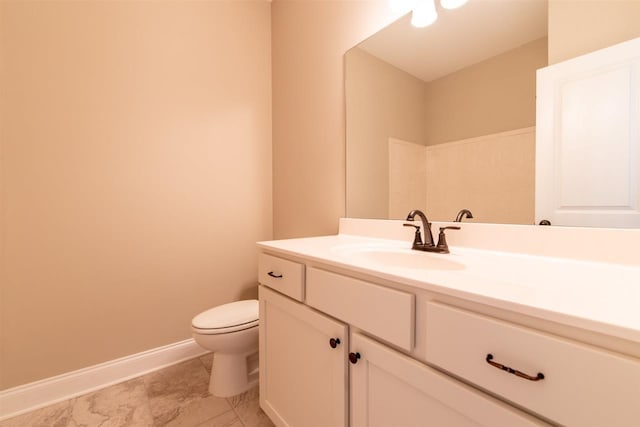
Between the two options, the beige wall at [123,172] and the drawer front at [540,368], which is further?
the beige wall at [123,172]

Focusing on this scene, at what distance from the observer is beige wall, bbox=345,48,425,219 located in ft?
3.91

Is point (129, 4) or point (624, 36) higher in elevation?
point (129, 4)

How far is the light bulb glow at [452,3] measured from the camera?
3.35 feet

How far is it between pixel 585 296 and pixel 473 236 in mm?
520

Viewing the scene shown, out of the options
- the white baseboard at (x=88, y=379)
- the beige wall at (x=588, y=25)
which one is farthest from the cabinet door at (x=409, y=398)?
the white baseboard at (x=88, y=379)

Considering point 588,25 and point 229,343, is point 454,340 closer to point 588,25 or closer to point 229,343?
point 588,25

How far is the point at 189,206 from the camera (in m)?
1.69

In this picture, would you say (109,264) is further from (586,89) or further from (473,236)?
→ (586,89)

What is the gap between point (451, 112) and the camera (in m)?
1.07

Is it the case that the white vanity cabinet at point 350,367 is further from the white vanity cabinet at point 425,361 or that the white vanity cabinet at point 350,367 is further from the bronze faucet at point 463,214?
the bronze faucet at point 463,214

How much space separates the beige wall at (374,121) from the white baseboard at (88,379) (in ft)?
4.60

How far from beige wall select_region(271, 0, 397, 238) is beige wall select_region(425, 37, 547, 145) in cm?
48

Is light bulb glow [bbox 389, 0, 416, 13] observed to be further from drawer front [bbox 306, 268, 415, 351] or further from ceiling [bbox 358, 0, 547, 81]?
drawer front [bbox 306, 268, 415, 351]

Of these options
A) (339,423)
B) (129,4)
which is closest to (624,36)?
(339,423)
